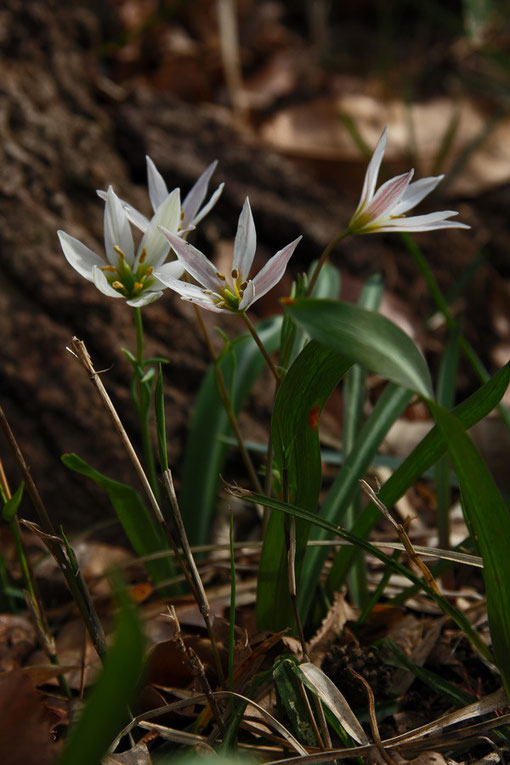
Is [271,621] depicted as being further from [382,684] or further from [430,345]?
[430,345]

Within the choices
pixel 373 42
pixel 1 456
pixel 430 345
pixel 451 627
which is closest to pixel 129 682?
Answer: pixel 451 627

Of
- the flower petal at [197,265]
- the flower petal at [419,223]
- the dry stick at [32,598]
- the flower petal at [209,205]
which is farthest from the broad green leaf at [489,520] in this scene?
the dry stick at [32,598]

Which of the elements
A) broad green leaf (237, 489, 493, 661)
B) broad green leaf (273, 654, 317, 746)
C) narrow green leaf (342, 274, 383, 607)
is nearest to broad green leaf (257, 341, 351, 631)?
broad green leaf (237, 489, 493, 661)

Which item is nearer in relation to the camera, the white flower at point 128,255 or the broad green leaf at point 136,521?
the white flower at point 128,255

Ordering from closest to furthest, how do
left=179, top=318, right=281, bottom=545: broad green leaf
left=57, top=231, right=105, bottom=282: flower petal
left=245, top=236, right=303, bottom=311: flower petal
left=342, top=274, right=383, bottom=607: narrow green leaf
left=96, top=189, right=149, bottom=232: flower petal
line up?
left=245, top=236, right=303, bottom=311: flower petal < left=57, top=231, right=105, bottom=282: flower petal < left=96, top=189, right=149, bottom=232: flower petal < left=342, top=274, right=383, bottom=607: narrow green leaf < left=179, top=318, right=281, bottom=545: broad green leaf

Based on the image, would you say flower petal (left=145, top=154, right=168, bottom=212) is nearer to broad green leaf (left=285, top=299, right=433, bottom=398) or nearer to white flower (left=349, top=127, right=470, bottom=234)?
white flower (left=349, top=127, right=470, bottom=234)

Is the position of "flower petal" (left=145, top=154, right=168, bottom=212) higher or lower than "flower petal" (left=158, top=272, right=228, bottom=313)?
higher

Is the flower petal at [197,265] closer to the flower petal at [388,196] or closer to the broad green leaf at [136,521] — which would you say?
the flower petal at [388,196]

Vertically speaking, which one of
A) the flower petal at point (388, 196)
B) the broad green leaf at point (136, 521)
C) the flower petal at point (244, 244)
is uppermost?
the flower petal at point (388, 196)

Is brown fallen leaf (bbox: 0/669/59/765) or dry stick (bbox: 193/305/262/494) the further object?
dry stick (bbox: 193/305/262/494)
